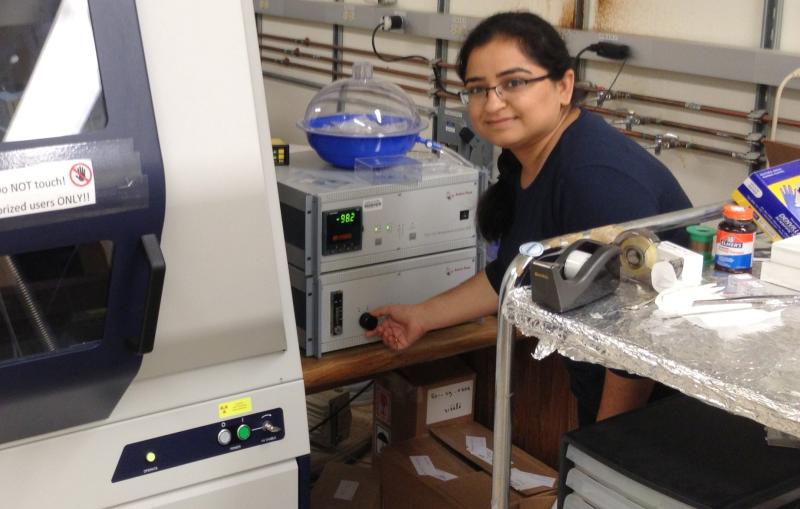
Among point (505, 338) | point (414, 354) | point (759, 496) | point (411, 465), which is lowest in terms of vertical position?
point (411, 465)

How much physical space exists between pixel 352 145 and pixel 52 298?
943mm

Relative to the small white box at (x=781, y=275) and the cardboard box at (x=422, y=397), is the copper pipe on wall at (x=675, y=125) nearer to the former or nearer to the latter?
the cardboard box at (x=422, y=397)

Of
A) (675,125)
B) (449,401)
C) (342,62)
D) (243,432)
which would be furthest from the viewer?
(342,62)

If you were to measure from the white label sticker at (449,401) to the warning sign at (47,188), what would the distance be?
4.51ft

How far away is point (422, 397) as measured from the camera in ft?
7.97

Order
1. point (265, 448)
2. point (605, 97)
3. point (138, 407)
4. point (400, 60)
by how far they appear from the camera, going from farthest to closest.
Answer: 1. point (400, 60)
2. point (605, 97)
3. point (265, 448)
4. point (138, 407)

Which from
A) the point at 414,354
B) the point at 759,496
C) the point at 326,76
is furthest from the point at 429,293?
the point at 326,76

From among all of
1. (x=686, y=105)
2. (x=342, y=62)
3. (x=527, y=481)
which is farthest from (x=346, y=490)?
(x=342, y=62)

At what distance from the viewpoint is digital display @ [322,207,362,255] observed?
197 cm

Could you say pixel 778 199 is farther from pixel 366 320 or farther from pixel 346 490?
pixel 346 490

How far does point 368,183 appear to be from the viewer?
6.67 ft

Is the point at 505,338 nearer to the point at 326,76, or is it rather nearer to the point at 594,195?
the point at 594,195

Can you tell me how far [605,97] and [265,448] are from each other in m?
1.78

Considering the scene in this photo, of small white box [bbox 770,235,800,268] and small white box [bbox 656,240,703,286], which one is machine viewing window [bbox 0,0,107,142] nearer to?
small white box [bbox 656,240,703,286]
